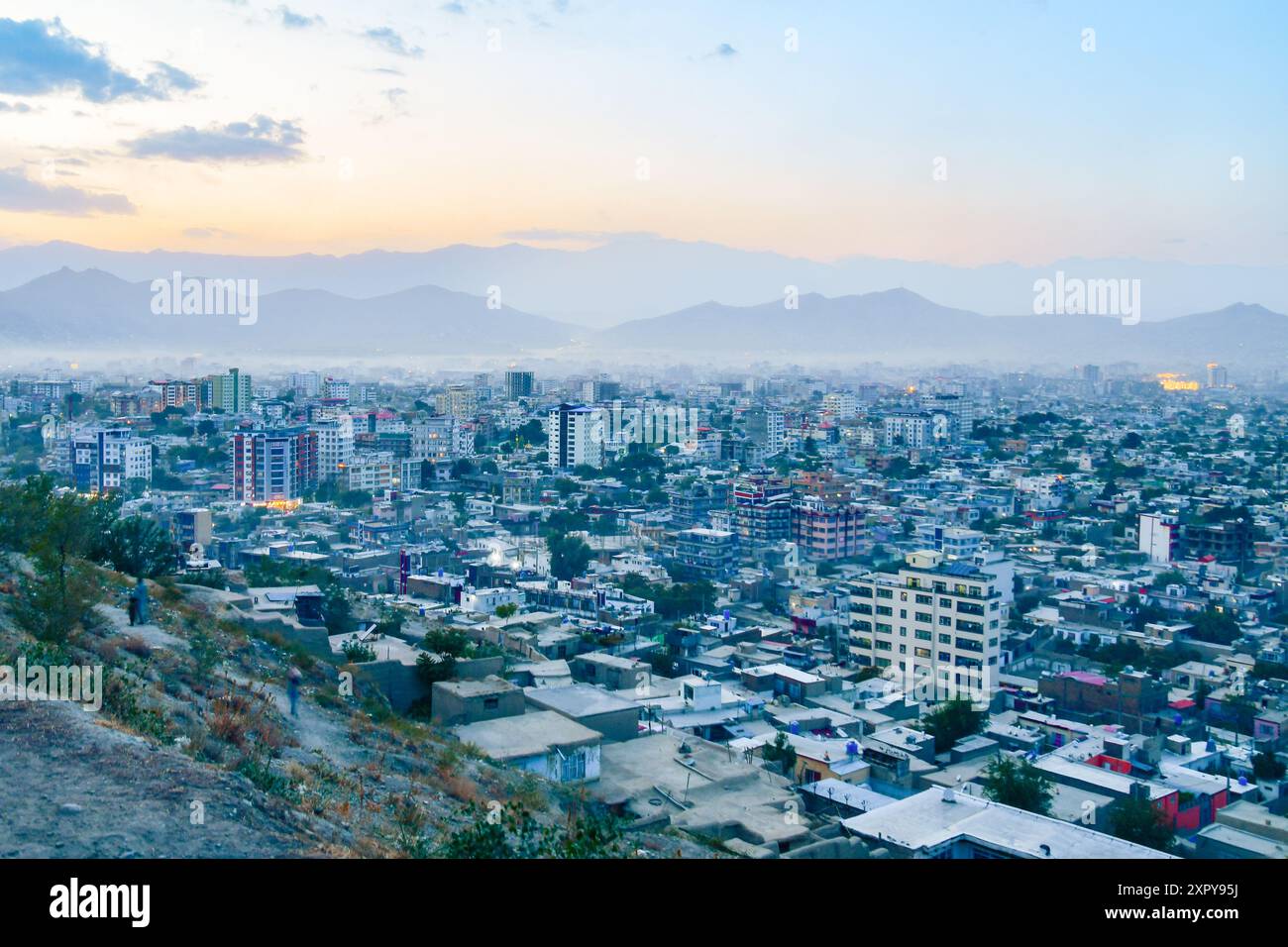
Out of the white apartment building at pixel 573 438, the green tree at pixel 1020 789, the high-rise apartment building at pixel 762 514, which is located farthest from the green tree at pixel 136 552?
the white apartment building at pixel 573 438

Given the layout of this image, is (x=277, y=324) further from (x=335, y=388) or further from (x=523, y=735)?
(x=523, y=735)

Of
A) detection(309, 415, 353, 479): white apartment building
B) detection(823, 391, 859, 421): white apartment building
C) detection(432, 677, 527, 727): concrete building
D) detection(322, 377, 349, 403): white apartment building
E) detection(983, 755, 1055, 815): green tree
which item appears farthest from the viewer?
detection(322, 377, 349, 403): white apartment building

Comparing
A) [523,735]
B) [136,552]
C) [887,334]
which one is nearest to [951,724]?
[523,735]

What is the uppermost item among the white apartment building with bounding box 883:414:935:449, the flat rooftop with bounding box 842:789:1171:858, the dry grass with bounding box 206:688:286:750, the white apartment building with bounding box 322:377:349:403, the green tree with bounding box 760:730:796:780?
the white apartment building with bounding box 322:377:349:403

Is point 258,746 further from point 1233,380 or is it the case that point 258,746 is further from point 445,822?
point 1233,380

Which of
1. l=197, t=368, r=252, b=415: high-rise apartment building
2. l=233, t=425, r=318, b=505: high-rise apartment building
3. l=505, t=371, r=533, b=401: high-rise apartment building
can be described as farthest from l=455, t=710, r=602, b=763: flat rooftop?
l=505, t=371, r=533, b=401: high-rise apartment building

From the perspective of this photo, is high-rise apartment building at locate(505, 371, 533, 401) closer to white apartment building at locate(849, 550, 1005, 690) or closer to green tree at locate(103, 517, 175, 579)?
white apartment building at locate(849, 550, 1005, 690)
